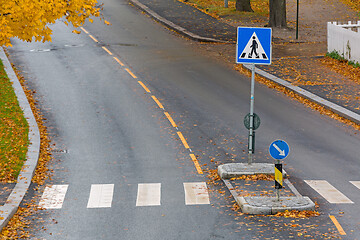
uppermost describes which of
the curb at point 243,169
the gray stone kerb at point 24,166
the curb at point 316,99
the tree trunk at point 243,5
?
the tree trunk at point 243,5

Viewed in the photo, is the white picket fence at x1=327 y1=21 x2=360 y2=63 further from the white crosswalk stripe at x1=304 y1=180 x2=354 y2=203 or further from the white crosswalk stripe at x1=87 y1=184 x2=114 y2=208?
the white crosswalk stripe at x1=87 y1=184 x2=114 y2=208

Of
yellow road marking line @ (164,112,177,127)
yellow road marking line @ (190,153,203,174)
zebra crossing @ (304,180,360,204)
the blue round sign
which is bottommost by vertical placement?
yellow road marking line @ (164,112,177,127)

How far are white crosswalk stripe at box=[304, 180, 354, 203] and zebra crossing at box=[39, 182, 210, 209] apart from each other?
2.64 m

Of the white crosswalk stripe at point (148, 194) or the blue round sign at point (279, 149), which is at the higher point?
the blue round sign at point (279, 149)

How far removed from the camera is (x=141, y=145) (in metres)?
19.7

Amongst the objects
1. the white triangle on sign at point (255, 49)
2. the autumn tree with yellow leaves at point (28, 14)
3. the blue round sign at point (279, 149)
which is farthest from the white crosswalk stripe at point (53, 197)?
the white triangle on sign at point (255, 49)

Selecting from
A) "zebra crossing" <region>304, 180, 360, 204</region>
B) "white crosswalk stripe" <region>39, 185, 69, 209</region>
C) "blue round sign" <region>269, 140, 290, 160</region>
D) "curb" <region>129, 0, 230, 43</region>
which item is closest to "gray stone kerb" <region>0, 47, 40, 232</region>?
"white crosswalk stripe" <region>39, 185, 69, 209</region>

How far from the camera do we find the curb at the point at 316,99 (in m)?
22.3

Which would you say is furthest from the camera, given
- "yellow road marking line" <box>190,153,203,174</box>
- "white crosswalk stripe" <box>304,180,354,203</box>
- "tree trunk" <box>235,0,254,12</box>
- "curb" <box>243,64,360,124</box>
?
"tree trunk" <box>235,0,254,12</box>

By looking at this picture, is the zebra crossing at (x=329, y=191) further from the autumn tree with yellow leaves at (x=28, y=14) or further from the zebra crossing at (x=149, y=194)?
the autumn tree with yellow leaves at (x=28, y=14)

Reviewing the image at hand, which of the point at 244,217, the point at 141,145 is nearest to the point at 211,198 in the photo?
the point at 244,217

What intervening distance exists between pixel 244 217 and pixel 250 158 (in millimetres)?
3155

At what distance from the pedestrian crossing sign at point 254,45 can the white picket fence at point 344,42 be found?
14864 millimetres

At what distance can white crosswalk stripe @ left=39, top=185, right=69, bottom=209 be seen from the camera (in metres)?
15.1
